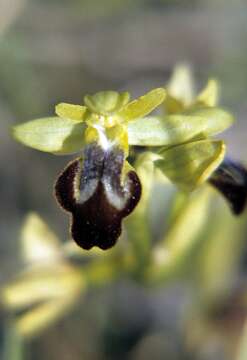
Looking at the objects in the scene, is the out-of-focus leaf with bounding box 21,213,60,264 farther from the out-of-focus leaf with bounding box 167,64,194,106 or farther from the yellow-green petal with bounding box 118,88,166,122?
the yellow-green petal with bounding box 118,88,166,122

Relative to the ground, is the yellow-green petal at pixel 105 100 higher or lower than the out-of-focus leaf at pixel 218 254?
lower

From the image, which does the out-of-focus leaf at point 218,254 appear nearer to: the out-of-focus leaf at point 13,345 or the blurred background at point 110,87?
the blurred background at point 110,87

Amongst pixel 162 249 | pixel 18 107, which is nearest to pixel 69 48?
pixel 18 107

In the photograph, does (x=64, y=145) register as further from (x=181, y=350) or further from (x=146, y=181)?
(x=181, y=350)


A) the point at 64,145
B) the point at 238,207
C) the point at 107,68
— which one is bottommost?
the point at 238,207

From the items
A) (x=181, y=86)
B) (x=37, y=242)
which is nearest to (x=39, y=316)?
(x=37, y=242)

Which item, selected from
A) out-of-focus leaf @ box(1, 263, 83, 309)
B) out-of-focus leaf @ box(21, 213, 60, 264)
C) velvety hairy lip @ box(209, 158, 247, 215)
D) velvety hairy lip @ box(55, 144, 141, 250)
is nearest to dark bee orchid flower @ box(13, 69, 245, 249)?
velvety hairy lip @ box(55, 144, 141, 250)

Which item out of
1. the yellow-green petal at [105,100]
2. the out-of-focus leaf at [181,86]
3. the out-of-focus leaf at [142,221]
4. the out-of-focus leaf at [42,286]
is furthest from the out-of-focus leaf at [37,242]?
the yellow-green petal at [105,100]
